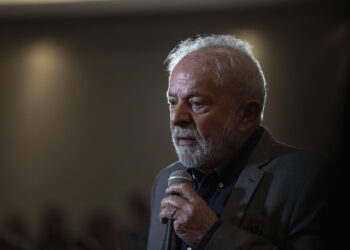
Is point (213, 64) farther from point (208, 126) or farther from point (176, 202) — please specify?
point (176, 202)

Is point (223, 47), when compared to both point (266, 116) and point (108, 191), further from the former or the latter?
point (108, 191)

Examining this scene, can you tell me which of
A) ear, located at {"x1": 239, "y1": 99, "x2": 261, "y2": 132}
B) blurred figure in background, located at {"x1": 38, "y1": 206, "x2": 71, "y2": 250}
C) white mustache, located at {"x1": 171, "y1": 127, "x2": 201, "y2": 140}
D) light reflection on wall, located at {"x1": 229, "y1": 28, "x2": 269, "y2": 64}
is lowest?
blurred figure in background, located at {"x1": 38, "y1": 206, "x2": 71, "y2": 250}

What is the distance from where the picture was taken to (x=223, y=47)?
1.31 m

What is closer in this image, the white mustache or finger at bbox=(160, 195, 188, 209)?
finger at bbox=(160, 195, 188, 209)

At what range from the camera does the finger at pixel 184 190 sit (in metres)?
1.07

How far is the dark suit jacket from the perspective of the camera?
104cm

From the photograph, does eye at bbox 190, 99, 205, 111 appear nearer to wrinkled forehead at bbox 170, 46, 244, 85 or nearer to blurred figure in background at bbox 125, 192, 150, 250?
wrinkled forehead at bbox 170, 46, 244, 85

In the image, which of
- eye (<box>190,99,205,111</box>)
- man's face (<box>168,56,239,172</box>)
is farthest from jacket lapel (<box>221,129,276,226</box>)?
eye (<box>190,99,205,111</box>)

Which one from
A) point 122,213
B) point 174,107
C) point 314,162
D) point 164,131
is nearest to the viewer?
point 314,162

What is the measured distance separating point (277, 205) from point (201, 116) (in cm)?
38

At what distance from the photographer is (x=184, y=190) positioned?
42.6 inches

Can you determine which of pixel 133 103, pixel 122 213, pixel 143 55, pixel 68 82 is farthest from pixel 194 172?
pixel 68 82

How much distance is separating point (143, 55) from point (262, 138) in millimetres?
662

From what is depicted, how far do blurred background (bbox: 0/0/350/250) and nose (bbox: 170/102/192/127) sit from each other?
0.33 metres
